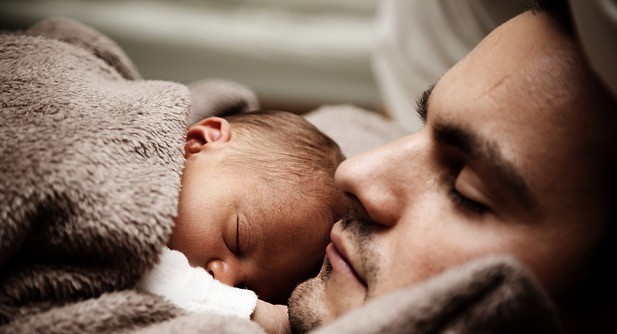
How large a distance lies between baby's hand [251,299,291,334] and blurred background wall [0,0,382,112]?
127 centimetres

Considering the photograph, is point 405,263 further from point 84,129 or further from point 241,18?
point 241,18

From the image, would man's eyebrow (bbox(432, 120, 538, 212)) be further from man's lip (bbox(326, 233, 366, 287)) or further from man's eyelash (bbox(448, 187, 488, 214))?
man's lip (bbox(326, 233, 366, 287))

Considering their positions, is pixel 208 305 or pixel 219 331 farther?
pixel 208 305

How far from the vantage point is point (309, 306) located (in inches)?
31.4

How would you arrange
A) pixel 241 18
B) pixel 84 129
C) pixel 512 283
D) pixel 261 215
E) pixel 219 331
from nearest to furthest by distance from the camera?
pixel 512 283 < pixel 219 331 < pixel 84 129 < pixel 261 215 < pixel 241 18

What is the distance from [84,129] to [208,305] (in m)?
0.29

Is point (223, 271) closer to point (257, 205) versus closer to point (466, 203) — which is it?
point (257, 205)

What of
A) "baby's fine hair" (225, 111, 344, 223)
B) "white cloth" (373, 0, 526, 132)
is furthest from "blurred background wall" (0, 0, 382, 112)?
"baby's fine hair" (225, 111, 344, 223)

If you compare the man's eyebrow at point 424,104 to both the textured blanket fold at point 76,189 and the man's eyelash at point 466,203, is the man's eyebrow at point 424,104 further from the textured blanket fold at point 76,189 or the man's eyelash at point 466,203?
the textured blanket fold at point 76,189

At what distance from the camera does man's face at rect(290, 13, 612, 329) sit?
626 millimetres

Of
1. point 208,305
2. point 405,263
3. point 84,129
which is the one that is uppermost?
point 84,129

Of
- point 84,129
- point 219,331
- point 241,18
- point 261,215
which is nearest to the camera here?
point 219,331

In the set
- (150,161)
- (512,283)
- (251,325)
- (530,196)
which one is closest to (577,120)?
(530,196)

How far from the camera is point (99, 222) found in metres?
0.70
